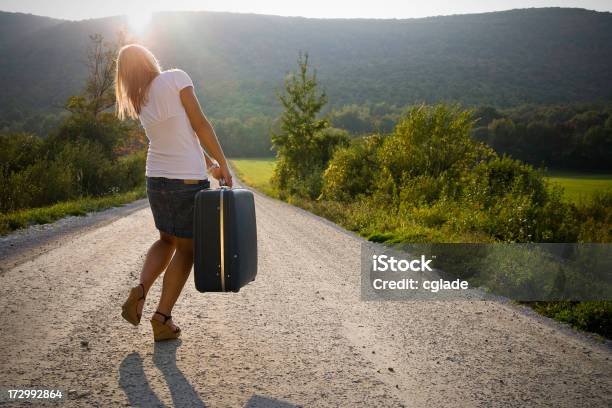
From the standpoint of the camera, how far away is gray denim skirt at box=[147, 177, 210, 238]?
3.47 metres

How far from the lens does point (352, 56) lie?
127125 millimetres

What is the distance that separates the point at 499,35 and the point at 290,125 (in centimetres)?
12633

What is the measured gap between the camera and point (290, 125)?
1054 inches

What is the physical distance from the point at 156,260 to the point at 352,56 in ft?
428

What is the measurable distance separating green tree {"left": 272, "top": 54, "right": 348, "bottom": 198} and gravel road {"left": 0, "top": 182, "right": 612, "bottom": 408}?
20293 millimetres

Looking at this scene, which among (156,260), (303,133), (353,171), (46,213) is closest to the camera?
(156,260)

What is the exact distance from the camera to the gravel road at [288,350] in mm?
2905

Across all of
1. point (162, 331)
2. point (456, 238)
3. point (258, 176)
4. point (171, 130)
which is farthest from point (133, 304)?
point (258, 176)

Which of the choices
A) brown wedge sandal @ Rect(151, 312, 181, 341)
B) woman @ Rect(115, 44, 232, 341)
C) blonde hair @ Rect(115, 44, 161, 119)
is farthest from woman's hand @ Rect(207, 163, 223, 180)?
brown wedge sandal @ Rect(151, 312, 181, 341)

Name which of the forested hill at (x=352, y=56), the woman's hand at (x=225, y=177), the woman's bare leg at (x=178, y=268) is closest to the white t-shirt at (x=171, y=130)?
the woman's hand at (x=225, y=177)

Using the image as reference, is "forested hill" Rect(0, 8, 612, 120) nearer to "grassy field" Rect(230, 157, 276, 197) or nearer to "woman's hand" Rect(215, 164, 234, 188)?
"grassy field" Rect(230, 157, 276, 197)

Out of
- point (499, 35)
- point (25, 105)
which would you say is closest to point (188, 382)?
point (25, 105)

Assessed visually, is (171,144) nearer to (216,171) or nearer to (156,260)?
(216,171)

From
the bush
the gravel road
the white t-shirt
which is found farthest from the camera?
the bush
